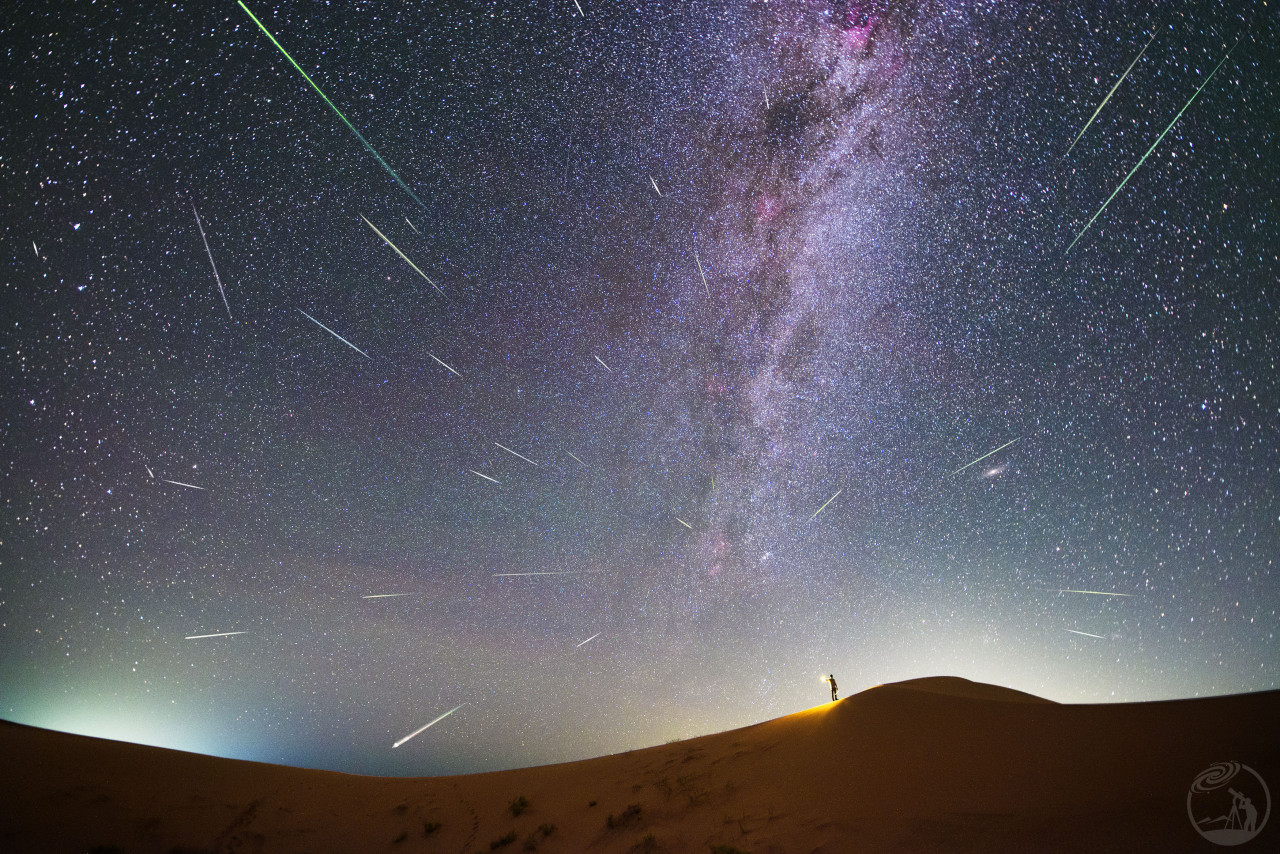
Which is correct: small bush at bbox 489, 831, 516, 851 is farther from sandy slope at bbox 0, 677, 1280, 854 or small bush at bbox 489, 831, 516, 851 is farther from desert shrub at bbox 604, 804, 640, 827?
desert shrub at bbox 604, 804, 640, 827

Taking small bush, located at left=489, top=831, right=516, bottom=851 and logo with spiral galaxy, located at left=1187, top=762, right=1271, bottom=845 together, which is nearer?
logo with spiral galaxy, located at left=1187, top=762, right=1271, bottom=845

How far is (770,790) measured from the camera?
7.55 meters

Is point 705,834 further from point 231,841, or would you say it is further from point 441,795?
point 231,841

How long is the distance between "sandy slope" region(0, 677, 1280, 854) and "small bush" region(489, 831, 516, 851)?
11 cm

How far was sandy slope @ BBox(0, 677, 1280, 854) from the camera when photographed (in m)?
5.29

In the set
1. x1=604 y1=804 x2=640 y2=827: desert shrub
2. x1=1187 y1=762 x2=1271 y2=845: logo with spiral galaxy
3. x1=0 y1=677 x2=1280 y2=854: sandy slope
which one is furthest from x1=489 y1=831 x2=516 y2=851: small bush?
x1=1187 y1=762 x2=1271 y2=845: logo with spiral galaxy

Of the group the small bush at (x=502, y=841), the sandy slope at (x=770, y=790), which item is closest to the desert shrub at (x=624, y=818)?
the sandy slope at (x=770, y=790)

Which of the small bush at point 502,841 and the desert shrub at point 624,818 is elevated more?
the desert shrub at point 624,818

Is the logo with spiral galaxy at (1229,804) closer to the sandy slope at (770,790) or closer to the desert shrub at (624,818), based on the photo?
the sandy slope at (770,790)

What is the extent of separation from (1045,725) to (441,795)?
37.2 ft

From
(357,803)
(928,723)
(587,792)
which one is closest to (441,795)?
(357,803)

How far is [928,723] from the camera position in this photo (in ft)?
28.4

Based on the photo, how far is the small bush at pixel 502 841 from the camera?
7700mm

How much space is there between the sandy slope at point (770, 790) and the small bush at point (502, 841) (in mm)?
106
